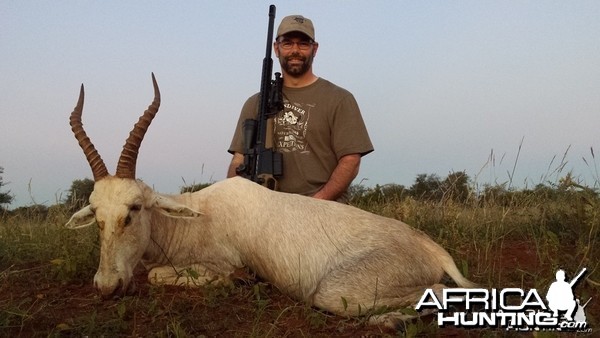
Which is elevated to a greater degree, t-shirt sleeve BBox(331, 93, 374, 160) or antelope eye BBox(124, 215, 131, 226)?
t-shirt sleeve BBox(331, 93, 374, 160)

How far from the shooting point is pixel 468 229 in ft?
19.1

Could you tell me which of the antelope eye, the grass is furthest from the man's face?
the antelope eye

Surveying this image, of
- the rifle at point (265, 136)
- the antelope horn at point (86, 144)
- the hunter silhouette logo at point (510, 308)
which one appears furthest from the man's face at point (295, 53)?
the hunter silhouette logo at point (510, 308)

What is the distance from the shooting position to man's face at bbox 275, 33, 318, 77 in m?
6.42

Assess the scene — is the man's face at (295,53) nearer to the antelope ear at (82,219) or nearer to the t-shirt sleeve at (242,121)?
the t-shirt sleeve at (242,121)

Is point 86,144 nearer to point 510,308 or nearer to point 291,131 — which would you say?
point 291,131

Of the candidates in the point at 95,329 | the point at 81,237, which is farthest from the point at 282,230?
the point at 81,237

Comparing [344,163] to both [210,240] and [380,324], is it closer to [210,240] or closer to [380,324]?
[210,240]

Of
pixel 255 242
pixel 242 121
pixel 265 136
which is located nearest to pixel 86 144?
pixel 255 242

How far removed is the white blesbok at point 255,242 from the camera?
3.82m

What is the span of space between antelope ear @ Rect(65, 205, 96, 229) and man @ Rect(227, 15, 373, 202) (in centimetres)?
213

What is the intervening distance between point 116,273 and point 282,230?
1190mm

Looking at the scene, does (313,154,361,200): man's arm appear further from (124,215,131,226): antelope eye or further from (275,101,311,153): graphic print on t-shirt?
(124,215,131,226): antelope eye

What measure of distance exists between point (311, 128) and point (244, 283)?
8.09 ft
